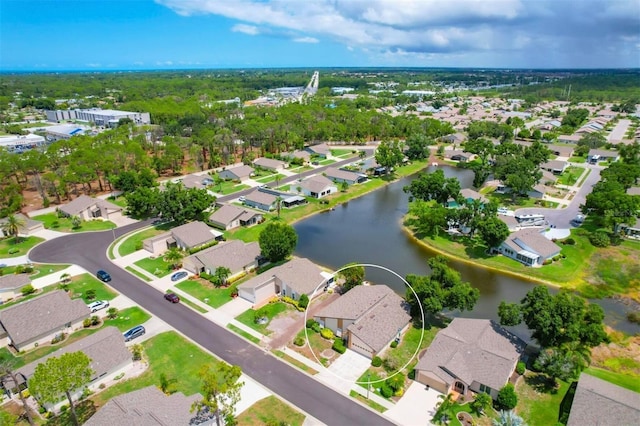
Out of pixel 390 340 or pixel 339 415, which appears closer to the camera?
pixel 339 415

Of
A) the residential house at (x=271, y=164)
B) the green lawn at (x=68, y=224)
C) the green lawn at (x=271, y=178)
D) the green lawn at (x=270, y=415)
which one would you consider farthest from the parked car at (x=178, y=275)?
the residential house at (x=271, y=164)

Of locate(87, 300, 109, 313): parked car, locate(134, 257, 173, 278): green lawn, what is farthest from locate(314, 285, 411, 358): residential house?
locate(87, 300, 109, 313): parked car

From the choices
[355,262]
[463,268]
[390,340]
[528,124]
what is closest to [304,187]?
[355,262]

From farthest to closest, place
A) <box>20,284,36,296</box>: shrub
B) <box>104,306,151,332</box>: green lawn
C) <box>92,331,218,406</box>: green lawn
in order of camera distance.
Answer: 1. <box>20,284,36,296</box>: shrub
2. <box>104,306,151,332</box>: green lawn
3. <box>92,331,218,406</box>: green lawn

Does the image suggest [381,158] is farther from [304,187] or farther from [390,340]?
[390,340]

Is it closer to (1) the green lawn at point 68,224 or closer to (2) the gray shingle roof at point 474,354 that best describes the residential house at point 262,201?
(1) the green lawn at point 68,224

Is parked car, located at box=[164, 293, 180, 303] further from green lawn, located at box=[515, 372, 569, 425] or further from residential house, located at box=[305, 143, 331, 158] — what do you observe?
residential house, located at box=[305, 143, 331, 158]
